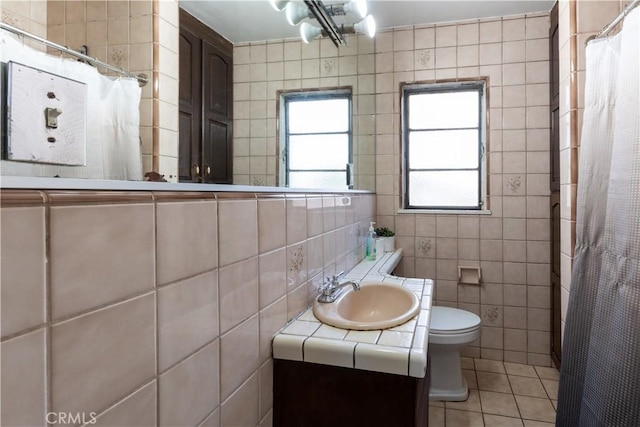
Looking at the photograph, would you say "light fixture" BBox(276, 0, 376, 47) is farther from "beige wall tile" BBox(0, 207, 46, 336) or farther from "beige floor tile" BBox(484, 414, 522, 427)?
"beige floor tile" BBox(484, 414, 522, 427)

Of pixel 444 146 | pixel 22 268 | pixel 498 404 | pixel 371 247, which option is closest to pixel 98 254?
pixel 22 268

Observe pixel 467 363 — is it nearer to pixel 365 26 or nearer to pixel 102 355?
pixel 365 26

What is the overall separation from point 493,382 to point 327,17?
2461 millimetres

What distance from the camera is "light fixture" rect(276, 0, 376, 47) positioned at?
67.3 inches

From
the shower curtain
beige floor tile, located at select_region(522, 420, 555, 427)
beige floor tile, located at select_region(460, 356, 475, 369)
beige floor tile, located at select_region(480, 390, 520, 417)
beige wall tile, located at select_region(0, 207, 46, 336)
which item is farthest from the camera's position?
beige floor tile, located at select_region(460, 356, 475, 369)

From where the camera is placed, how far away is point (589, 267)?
141cm

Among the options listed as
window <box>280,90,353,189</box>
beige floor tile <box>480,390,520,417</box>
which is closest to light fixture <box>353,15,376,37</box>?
window <box>280,90,353,189</box>

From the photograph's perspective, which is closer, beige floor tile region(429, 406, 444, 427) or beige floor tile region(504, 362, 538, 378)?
beige floor tile region(429, 406, 444, 427)

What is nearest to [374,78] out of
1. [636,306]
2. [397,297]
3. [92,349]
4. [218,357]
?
[397,297]

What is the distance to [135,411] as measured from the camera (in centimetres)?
60

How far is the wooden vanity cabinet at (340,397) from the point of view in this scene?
99 centimetres

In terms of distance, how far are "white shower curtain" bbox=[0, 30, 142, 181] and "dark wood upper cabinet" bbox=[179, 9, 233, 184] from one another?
13 cm

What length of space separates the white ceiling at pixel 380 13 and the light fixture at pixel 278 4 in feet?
0.07

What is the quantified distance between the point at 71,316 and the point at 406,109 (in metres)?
2.77
